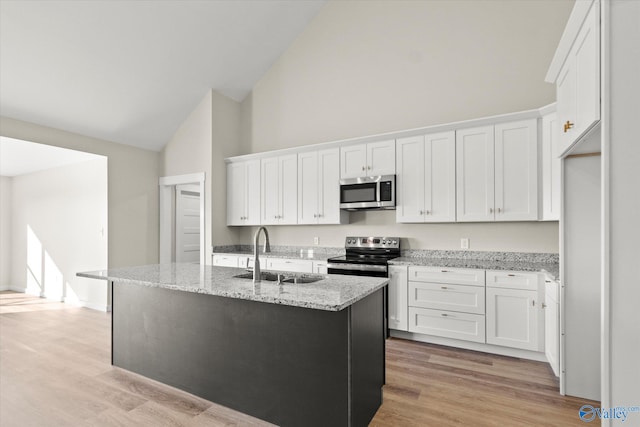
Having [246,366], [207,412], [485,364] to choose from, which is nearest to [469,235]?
[485,364]

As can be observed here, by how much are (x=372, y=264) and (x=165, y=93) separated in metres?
3.98

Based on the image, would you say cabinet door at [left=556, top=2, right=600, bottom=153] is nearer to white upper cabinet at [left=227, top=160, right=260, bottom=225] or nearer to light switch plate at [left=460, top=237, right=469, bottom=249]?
light switch plate at [left=460, top=237, right=469, bottom=249]

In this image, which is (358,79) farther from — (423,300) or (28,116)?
(28,116)

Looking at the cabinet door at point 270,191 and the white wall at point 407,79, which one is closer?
the white wall at point 407,79

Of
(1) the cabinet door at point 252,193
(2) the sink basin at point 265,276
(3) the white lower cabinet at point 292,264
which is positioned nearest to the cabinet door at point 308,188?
(3) the white lower cabinet at point 292,264

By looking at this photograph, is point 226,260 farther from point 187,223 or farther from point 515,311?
point 515,311

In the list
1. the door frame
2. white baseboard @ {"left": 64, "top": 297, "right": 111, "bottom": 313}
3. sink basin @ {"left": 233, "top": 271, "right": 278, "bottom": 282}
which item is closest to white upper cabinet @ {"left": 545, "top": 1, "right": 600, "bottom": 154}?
sink basin @ {"left": 233, "top": 271, "right": 278, "bottom": 282}

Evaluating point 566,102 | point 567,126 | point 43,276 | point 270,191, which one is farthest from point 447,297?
point 43,276

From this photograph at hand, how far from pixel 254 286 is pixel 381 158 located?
8.56 feet

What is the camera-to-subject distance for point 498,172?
3.44 m

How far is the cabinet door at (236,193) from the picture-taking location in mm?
5234

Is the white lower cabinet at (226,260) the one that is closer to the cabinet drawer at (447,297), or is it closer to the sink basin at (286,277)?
the sink basin at (286,277)

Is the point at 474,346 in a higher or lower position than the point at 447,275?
lower

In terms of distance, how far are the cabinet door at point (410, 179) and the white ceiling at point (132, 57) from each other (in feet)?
9.11
